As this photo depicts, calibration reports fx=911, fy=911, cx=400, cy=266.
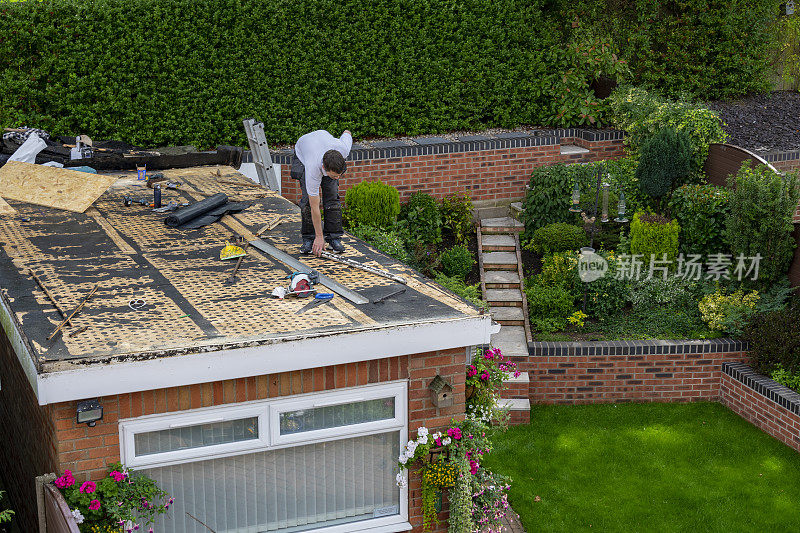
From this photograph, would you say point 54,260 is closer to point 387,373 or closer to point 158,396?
point 158,396

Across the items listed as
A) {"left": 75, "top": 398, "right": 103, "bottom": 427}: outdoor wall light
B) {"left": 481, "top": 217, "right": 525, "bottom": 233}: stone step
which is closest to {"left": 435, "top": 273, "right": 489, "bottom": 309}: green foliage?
{"left": 481, "top": 217, "right": 525, "bottom": 233}: stone step

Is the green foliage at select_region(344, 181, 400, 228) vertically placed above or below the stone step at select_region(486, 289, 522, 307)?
above

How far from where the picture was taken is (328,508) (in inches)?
295

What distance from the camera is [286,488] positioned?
23.9 ft

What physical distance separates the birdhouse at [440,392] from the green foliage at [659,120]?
8.35 metres

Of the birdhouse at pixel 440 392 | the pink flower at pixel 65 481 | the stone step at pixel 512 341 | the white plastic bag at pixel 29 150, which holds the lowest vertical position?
the stone step at pixel 512 341

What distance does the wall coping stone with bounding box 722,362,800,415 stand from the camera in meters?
10.7

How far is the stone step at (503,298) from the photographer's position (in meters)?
12.8

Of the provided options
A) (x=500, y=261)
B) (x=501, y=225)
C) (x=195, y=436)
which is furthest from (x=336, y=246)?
(x=501, y=225)

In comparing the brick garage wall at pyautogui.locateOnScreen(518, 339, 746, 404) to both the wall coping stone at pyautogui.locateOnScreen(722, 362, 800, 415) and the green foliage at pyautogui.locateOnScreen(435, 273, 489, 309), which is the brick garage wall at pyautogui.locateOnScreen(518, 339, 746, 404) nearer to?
the wall coping stone at pyautogui.locateOnScreen(722, 362, 800, 415)

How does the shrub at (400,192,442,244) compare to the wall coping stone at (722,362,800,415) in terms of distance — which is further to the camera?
the shrub at (400,192,442,244)

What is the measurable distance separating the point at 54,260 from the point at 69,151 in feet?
16.5

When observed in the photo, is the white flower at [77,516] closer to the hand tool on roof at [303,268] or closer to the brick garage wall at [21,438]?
the brick garage wall at [21,438]

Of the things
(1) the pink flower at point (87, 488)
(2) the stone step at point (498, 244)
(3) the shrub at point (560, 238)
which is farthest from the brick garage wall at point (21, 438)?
(3) the shrub at point (560, 238)
